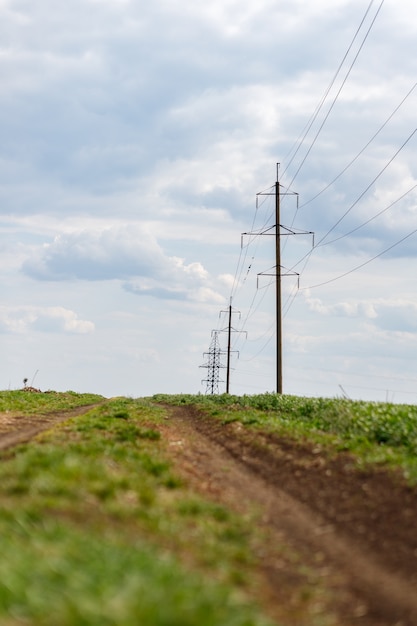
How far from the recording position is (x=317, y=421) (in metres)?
26.0

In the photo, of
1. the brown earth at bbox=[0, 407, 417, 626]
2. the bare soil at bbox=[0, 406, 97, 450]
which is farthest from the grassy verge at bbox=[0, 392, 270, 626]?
the bare soil at bbox=[0, 406, 97, 450]

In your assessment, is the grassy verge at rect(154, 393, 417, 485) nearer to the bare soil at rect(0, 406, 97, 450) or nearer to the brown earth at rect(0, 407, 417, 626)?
the brown earth at rect(0, 407, 417, 626)

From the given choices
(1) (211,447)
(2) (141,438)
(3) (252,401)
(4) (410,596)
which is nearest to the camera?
(4) (410,596)

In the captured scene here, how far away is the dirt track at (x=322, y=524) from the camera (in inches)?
327

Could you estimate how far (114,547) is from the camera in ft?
25.4

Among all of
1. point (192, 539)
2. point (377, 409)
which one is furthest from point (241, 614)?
point (377, 409)

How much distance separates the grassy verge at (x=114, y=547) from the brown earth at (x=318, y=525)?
1.99 ft

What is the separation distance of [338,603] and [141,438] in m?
12.1

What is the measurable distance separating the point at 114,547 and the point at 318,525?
18.2 feet

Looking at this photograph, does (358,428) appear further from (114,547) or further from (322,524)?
(114,547)

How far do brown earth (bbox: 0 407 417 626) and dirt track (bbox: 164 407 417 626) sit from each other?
17 millimetres

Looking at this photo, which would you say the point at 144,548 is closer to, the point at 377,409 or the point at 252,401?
the point at 377,409

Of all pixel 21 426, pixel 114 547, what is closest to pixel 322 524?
pixel 114 547

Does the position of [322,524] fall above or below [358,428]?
below
